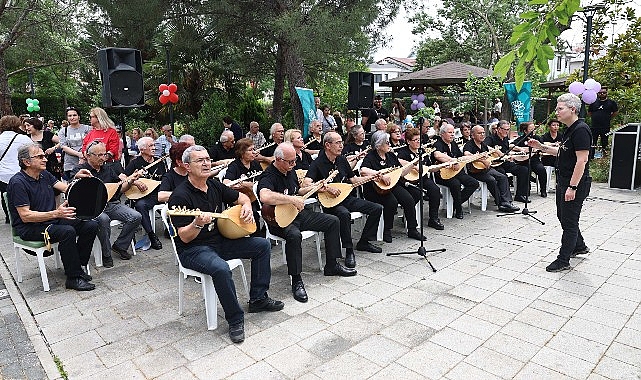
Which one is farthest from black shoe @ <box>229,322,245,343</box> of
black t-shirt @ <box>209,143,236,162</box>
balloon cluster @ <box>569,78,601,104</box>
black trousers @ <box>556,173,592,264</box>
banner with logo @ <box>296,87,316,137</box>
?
balloon cluster @ <box>569,78,601,104</box>

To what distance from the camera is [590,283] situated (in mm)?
4215

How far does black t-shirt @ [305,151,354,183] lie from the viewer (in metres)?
5.07

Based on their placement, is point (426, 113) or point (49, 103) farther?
point (49, 103)

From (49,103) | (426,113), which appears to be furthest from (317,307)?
(49,103)

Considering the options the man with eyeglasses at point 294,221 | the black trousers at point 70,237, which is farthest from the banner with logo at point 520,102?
the black trousers at point 70,237

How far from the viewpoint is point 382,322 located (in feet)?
11.6

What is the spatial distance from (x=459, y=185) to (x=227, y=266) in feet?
14.2

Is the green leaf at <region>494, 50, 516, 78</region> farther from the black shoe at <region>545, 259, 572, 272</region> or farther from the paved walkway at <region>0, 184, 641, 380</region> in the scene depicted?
the black shoe at <region>545, 259, 572, 272</region>

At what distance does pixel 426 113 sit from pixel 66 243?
40.5 ft

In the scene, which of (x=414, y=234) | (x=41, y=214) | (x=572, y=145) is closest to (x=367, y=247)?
(x=414, y=234)

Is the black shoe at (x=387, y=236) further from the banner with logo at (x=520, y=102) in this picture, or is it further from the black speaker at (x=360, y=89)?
the banner with logo at (x=520, y=102)

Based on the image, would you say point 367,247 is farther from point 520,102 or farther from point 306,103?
point 520,102

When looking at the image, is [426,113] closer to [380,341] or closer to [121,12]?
[121,12]

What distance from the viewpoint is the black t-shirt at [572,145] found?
4266 millimetres
